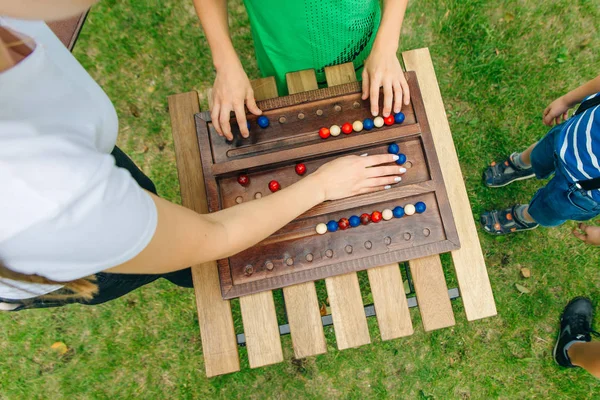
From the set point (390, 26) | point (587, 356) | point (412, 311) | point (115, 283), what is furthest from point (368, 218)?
point (587, 356)

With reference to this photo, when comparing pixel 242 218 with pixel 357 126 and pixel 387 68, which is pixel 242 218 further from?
pixel 387 68

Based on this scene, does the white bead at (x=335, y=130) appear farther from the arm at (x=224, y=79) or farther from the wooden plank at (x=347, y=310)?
the wooden plank at (x=347, y=310)

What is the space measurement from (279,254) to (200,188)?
40 centimetres

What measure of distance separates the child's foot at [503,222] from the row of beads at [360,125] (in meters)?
1.30

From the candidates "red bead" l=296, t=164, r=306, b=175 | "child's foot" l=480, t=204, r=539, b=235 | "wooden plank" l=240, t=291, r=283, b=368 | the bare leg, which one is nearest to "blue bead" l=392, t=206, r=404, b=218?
"red bead" l=296, t=164, r=306, b=175

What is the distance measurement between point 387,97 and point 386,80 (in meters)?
0.06

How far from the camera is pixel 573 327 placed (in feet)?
7.16

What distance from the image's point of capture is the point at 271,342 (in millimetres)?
1399

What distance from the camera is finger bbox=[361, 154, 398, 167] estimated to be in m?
1.34

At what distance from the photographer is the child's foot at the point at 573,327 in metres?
2.15

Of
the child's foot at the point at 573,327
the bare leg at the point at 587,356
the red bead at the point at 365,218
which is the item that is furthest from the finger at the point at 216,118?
the child's foot at the point at 573,327

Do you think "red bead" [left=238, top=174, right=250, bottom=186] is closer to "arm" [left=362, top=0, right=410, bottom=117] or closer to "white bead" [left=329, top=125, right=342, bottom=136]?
"white bead" [left=329, top=125, right=342, bottom=136]

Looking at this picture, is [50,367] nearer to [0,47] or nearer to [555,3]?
[0,47]

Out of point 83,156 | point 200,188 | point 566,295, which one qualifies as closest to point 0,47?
point 83,156
